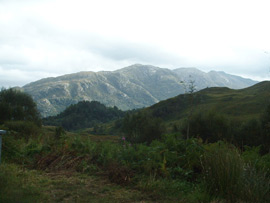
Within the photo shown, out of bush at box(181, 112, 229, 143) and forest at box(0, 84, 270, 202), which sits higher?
forest at box(0, 84, 270, 202)

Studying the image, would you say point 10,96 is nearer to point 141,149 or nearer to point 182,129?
point 182,129

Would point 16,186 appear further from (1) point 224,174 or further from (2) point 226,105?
(2) point 226,105

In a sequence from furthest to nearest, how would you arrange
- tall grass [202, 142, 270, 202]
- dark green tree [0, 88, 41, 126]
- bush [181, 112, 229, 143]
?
dark green tree [0, 88, 41, 126], bush [181, 112, 229, 143], tall grass [202, 142, 270, 202]

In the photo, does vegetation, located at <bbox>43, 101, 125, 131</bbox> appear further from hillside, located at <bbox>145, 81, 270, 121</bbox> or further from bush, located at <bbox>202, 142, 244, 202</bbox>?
bush, located at <bbox>202, 142, 244, 202</bbox>

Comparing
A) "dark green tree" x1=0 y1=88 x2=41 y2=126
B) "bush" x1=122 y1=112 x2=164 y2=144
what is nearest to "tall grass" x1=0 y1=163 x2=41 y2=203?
"bush" x1=122 y1=112 x2=164 y2=144

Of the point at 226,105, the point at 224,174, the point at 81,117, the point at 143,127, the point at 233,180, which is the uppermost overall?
the point at 226,105

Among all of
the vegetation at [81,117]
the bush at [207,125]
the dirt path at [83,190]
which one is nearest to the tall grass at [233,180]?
the dirt path at [83,190]

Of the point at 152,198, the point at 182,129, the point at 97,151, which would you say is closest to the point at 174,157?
the point at 152,198

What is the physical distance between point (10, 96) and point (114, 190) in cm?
6883

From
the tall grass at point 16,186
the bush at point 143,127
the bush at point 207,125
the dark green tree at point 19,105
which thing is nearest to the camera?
the tall grass at point 16,186

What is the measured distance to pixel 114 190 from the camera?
590cm

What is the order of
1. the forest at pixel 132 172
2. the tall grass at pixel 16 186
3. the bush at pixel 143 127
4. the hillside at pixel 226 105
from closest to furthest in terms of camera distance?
the tall grass at pixel 16 186 → the forest at pixel 132 172 → the bush at pixel 143 127 → the hillside at pixel 226 105

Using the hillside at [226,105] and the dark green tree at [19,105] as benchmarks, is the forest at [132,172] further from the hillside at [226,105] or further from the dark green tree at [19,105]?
the hillside at [226,105]

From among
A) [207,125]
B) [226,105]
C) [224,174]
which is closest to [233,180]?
[224,174]
